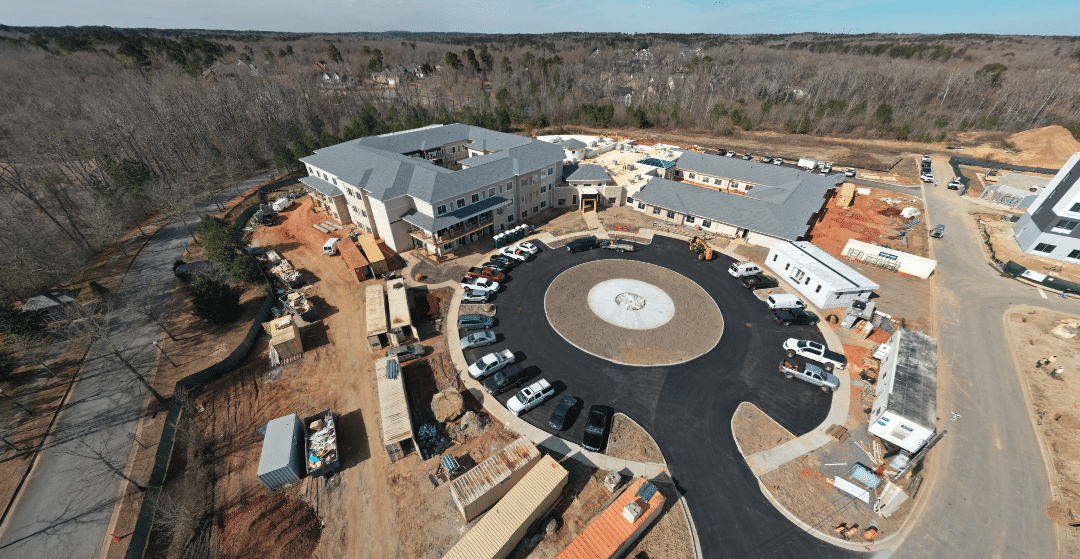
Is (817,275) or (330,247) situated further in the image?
(330,247)

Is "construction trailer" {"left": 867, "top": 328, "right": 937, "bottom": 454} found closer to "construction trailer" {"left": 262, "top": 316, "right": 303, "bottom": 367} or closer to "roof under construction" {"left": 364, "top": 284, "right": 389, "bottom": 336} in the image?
"roof under construction" {"left": 364, "top": 284, "right": 389, "bottom": 336}

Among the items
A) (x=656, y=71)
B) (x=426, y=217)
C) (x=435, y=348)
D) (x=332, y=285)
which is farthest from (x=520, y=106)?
(x=435, y=348)

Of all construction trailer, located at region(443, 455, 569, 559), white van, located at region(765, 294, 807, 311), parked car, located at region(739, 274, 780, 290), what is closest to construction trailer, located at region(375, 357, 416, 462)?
construction trailer, located at region(443, 455, 569, 559)

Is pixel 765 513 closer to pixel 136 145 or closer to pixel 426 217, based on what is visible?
pixel 426 217

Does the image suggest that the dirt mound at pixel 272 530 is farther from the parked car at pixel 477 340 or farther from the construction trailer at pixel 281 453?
the parked car at pixel 477 340

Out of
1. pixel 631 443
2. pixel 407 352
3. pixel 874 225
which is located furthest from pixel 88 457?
pixel 874 225

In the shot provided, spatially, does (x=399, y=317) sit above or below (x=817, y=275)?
below

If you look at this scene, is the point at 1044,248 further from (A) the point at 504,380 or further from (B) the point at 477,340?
(B) the point at 477,340
